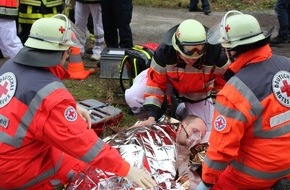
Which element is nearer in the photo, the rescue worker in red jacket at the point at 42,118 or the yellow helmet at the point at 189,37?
the rescue worker in red jacket at the point at 42,118

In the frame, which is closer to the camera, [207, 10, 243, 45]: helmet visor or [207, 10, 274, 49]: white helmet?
[207, 10, 274, 49]: white helmet

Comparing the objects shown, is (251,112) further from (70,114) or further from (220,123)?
(70,114)

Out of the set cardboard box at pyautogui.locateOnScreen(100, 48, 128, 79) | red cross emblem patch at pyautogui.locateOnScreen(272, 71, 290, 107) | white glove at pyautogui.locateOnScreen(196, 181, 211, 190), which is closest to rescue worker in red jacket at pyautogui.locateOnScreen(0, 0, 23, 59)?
cardboard box at pyautogui.locateOnScreen(100, 48, 128, 79)

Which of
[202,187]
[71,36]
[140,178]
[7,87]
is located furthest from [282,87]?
[7,87]

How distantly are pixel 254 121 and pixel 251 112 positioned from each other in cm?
9

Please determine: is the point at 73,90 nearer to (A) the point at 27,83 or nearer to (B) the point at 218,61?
(B) the point at 218,61

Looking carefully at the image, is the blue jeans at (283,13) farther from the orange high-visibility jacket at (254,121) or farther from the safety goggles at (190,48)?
the orange high-visibility jacket at (254,121)

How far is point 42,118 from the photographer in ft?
10.2

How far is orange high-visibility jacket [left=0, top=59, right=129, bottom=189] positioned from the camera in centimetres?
311

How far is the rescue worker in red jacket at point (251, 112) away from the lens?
3066mm

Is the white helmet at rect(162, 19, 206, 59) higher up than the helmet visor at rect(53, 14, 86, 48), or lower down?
lower down

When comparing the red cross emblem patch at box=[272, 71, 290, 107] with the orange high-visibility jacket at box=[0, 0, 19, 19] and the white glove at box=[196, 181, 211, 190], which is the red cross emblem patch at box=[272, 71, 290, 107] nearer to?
the white glove at box=[196, 181, 211, 190]

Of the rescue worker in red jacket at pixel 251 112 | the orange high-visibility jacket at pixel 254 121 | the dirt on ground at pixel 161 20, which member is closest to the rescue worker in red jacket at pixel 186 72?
the rescue worker in red jacket at pixel 251 112

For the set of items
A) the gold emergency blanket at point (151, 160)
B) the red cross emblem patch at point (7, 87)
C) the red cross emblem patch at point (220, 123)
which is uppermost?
the red cross emblem patch at point (7, 87)
